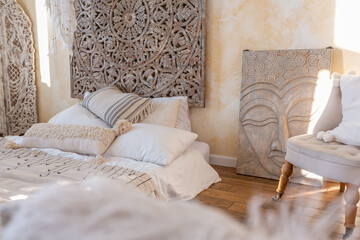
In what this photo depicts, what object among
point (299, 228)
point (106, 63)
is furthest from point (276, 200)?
point (106, 63)

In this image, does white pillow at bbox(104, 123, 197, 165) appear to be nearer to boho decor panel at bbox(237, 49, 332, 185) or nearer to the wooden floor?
the wooden floor

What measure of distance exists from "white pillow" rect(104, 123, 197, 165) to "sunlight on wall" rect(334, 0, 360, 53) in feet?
4.81

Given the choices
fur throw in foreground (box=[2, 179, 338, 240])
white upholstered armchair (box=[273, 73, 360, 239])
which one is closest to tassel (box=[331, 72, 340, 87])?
white upholstered armchair (box=[273, 73, 360, 239])

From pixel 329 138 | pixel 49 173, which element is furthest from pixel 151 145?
pixel 329 138

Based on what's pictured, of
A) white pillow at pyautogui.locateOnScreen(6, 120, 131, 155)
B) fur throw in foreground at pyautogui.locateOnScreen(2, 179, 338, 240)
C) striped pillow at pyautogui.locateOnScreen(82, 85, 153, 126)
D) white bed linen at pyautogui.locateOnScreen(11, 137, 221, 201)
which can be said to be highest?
fur throw in foreground at pyautogui.locateOnScreen(2, 179, 338, 240)

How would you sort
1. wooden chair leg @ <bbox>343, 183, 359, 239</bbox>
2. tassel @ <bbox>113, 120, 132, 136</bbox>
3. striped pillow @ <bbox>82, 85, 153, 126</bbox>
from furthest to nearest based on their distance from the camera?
striped pillow @ <bbox>82, 85, 153, 126</bbox>, tassel @ <bbox>113, 120, 132, 136</bbox>, wooden chair leg @ <bbox>343, 183, 359, 239</bbox>

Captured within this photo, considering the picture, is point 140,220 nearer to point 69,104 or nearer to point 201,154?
point 201,154

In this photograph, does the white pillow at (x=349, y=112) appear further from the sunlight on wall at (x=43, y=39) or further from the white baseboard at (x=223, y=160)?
the sunlight on wall at (x=43, y=39)

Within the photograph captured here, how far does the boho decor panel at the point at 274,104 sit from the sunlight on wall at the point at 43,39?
2498 millimetres

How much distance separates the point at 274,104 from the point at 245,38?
0.66 metres

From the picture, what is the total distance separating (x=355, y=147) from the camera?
1906 mm

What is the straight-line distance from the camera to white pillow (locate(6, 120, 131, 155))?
2.18 m

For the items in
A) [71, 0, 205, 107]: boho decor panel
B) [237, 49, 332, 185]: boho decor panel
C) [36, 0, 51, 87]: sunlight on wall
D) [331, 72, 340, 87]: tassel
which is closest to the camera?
[331, 72, 340, 87]: tassel

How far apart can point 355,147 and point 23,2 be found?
3939mm
